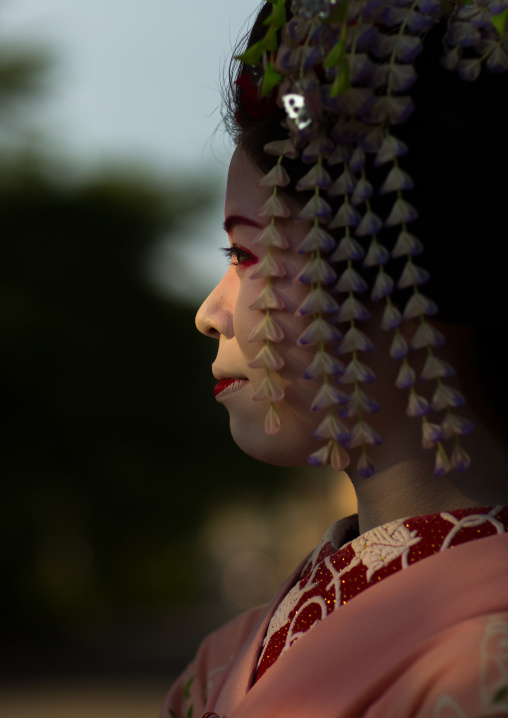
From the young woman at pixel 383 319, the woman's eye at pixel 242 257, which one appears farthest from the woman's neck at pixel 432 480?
the woman's eye at pixel 242 257

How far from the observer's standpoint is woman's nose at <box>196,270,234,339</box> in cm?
146

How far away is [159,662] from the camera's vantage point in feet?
32.4

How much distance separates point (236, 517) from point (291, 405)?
44.7 ft

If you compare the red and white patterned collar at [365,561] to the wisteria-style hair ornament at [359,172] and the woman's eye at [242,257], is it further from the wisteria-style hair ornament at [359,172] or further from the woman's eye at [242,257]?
the woman's eye at [242,257]

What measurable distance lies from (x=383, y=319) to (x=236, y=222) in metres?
0.34

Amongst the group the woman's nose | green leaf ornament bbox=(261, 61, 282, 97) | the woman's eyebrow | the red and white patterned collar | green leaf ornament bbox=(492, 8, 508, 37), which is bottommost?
the red and white patterned collar

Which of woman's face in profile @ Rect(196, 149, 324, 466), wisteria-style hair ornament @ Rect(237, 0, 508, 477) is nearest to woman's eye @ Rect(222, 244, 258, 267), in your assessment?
woman's face in profile @ Rect(196, 149, 324, 466)

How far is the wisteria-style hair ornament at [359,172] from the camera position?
1203 mm

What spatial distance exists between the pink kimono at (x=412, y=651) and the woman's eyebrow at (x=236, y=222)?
611mm

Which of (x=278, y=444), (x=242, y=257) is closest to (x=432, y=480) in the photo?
(x=278, y=444)

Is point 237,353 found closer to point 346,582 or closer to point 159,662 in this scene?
point 346,582

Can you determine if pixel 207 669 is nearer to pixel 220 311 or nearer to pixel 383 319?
pixel 220 311

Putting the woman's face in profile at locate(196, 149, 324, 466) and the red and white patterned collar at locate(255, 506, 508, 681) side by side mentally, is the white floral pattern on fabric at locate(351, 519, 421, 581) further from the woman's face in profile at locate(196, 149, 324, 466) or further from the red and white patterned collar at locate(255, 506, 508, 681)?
the woman's face in profile at locate(196, 149, 324, 466)

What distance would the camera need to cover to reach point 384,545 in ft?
4.35
